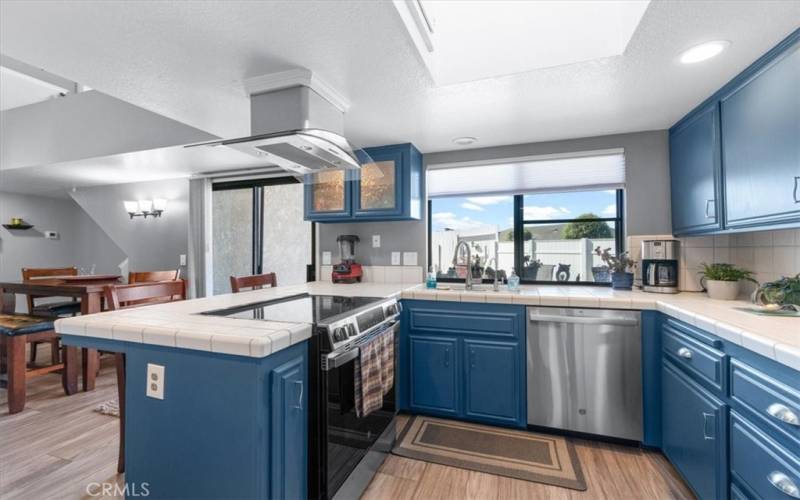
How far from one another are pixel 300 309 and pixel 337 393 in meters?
0.48

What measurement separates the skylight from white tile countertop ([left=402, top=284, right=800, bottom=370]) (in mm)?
1237

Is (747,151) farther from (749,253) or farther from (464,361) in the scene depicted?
(464,361)

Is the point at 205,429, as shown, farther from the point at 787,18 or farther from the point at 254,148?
the point at 787,18

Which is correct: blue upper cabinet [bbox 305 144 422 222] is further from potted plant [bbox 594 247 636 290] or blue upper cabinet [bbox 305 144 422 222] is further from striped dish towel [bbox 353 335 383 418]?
potted plant [bbox 594 247 636 290]

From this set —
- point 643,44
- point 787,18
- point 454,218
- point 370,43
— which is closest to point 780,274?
point 787,18

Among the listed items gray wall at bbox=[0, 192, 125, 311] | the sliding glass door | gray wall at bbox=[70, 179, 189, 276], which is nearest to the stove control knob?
the sliding glass door

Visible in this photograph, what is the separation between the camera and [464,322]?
2311mm

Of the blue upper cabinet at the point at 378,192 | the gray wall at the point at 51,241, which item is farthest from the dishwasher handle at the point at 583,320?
the gray wall at the point at 51,241

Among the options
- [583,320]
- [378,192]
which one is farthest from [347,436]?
[378,192]

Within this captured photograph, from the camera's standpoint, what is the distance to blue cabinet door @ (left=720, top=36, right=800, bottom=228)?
1394 mm

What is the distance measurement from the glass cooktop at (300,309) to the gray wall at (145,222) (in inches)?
119

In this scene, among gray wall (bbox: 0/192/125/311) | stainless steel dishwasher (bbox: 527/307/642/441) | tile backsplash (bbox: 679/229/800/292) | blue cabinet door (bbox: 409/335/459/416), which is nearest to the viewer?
tile backsplash (bbox: 679/229/800/292)

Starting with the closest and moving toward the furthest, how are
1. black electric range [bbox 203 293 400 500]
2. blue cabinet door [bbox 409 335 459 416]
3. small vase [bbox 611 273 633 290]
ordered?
black electric range [bbox 203 293 400 500] → blue cabinet door [bbox 409 335 459 416] → small vase [bbox 611 273 633 290]

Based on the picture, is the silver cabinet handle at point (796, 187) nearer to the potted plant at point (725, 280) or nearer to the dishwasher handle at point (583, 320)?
the potted plant at point (725, 280)
